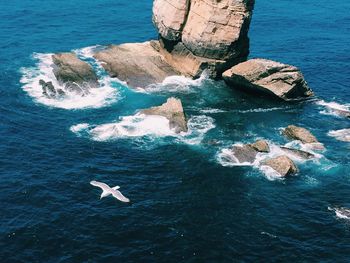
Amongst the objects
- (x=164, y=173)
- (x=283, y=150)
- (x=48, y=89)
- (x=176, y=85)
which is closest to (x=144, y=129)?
(x=164, y=173)

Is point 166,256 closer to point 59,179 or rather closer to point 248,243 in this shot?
point 248,243

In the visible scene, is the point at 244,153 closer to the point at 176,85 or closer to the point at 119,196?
the point at 119,196

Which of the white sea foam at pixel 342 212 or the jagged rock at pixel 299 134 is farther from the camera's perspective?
the jagged rock at pixel 299 134

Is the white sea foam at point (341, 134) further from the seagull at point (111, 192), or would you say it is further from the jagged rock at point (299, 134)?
the seagull at point (111, 192)

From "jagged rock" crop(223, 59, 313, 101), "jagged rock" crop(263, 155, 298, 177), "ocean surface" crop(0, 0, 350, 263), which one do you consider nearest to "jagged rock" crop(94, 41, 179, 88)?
"ocean surface" crop(0, 0, 350, 263)

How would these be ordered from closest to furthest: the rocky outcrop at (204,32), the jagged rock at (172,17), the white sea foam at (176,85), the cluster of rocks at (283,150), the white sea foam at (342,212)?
the white sea foam at (342,212) → the cluster of rocks at (283,150) → the rocky outcrop at (204,32) → the white sea foam at (176,85) → the jagged rock at (172,17)

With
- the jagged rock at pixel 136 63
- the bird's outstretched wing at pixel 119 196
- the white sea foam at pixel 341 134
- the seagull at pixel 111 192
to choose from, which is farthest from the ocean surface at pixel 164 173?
the jagged rock at pixel 136 63

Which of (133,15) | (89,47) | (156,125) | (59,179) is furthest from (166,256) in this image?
(133,15)
